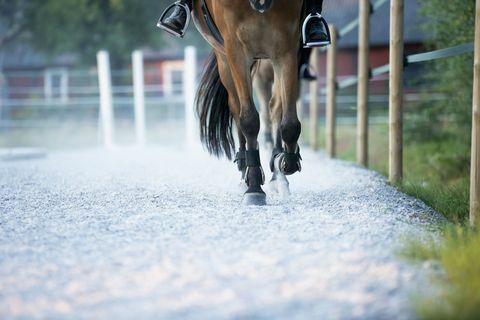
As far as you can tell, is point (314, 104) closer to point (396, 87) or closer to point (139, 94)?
point (139, 94)

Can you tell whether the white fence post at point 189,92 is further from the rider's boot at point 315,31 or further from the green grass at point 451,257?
the rider's boot at point 315,31

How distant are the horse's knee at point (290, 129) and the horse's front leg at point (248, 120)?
211 mm

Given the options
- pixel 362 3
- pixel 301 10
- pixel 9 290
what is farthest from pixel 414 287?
pixel 362 3

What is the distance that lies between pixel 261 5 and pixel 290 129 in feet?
3.02

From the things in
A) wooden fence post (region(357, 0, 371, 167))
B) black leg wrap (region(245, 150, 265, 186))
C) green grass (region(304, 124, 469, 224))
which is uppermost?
wooden fence post (region(357, 0, 371, 167))

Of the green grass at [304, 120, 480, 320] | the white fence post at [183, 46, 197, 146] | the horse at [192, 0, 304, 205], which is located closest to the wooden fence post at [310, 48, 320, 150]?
the white fence post at [183, 46, 197, 146]

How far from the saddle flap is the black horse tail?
172 cm

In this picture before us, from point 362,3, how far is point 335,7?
950 inches

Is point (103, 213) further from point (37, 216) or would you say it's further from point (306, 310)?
Result: point (306, 310)

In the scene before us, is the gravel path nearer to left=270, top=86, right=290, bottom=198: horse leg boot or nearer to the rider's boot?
left=270, top=86, right=290, bottom=198: horse leg boot

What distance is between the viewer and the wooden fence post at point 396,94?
19.9 feet

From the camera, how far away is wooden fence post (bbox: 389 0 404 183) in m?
6.08

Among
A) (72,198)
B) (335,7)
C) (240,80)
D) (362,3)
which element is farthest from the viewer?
(335,7)

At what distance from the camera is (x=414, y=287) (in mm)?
2518
